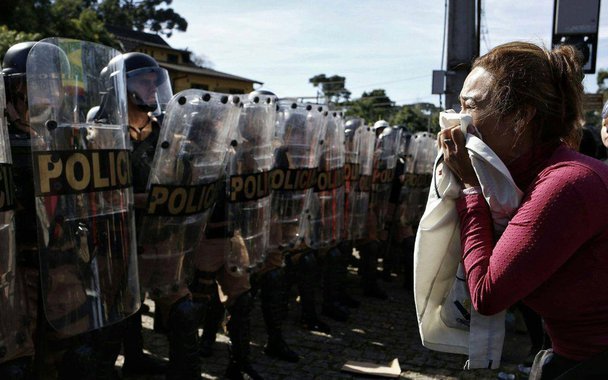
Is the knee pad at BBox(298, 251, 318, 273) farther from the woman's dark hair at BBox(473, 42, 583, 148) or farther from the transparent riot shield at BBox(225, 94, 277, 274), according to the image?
the woman's dark hair at BBox(473, 42, 583, 148)

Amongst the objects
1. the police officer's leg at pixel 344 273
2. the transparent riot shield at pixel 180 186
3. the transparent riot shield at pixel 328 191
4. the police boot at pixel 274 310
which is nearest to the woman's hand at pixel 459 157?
the transparent riot shield at pixel 180 186

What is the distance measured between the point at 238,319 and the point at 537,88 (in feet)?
10.3

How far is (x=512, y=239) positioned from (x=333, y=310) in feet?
16.0

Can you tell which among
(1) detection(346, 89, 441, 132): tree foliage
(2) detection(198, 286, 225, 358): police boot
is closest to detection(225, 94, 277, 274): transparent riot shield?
(2) detection(198, 286, 225, 358): police boot

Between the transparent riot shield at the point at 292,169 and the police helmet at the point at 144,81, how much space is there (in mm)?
1076

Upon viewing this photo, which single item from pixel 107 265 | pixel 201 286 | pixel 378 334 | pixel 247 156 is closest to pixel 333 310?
pixel 378 334

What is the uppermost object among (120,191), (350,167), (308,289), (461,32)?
(461,32)

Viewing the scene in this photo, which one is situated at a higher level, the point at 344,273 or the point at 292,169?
the point at 292,169

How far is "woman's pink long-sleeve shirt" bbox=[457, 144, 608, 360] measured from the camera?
118cm

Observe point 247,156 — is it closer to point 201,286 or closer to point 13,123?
point 201,286

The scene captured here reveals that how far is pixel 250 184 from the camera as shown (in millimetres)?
3852

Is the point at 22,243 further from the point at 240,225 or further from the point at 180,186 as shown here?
the point at 240,225

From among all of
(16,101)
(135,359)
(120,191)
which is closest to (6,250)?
(120,191)

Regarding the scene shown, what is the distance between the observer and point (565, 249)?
1.18 m
